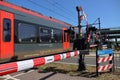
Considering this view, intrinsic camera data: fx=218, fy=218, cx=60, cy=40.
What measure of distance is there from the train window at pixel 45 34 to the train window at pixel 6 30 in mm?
3117

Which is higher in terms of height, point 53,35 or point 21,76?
point 53,35

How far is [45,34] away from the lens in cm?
1324

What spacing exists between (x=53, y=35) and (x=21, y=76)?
4218 mm

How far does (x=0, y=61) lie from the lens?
356 inches

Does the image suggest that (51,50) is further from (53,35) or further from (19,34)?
(19,34)

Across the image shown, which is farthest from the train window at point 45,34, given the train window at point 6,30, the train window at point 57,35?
the train window at point 6,30

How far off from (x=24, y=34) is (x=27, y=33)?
0.29 metres

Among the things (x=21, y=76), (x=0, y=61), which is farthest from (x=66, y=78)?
(x=0, y=61)

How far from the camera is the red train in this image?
9.45 m

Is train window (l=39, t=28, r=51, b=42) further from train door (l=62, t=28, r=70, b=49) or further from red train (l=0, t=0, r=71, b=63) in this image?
Answer: train door (l=62, t=28, r=70, b=49)

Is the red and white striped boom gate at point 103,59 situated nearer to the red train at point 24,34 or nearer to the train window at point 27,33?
the red train at point 24,34

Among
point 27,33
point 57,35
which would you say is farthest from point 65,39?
point 27,33

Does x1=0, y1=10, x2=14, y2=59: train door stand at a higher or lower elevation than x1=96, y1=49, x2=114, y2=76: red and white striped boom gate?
higher

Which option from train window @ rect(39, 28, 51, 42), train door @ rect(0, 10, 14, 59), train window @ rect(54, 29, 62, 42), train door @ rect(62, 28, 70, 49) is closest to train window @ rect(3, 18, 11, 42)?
train door @ rect(0, 10, 14, 59)
